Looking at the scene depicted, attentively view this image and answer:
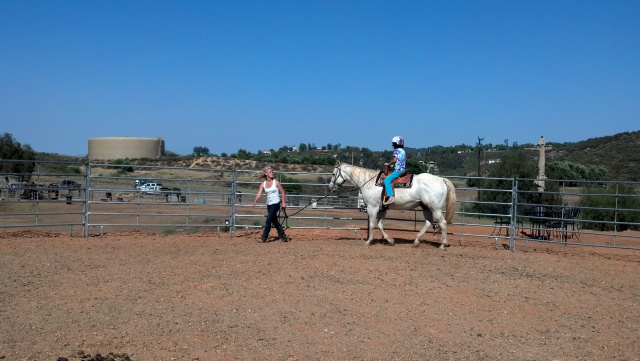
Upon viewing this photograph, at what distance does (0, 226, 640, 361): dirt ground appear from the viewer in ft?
16.5

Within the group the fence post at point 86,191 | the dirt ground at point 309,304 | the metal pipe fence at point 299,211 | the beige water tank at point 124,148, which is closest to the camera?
the dirt ground at point 309,304

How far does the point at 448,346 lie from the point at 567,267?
4.95m

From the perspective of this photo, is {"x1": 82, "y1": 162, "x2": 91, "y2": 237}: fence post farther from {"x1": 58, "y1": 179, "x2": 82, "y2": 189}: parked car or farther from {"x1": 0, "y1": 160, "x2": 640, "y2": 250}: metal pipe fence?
{"x1": 58, "y1": 179, "x2": 82, "y2": 189}: parked car

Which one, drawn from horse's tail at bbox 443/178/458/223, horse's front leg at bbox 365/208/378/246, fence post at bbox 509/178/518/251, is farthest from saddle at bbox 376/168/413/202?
fence post at bbox 509/178/518/251

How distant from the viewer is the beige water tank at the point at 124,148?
67562mm

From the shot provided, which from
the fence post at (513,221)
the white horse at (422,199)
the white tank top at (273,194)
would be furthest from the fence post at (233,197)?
the fence post at (513,221)

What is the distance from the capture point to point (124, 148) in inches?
2670

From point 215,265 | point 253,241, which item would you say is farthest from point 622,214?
point 215,265

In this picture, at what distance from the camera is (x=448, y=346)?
5.20 meters

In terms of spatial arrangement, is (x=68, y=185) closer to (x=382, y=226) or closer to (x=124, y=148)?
(x=382, y=226)

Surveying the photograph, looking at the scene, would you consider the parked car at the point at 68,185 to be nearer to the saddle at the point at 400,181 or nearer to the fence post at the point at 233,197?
the fence post at the point at 233,197

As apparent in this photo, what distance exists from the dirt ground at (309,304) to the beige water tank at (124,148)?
60456mm

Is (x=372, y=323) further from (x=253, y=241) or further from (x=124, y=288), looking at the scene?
(x=253, y=241)

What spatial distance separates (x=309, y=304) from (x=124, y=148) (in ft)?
217
